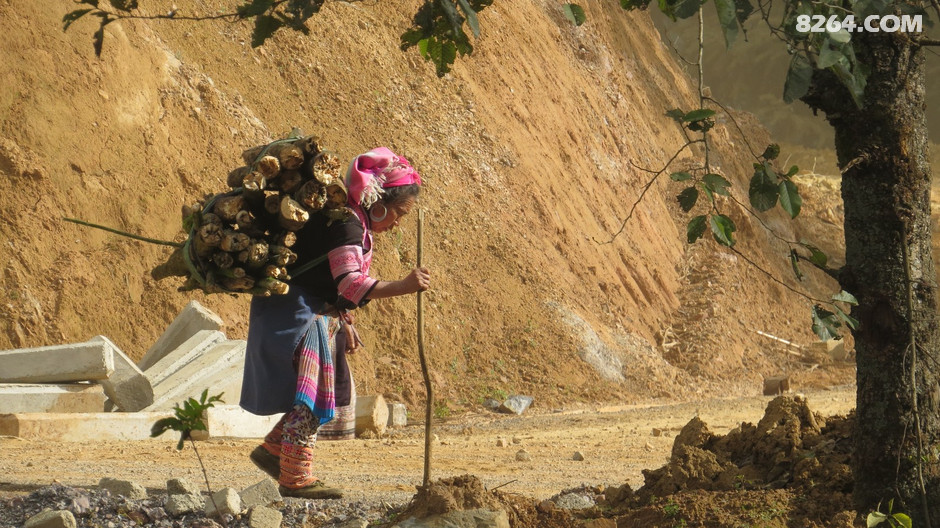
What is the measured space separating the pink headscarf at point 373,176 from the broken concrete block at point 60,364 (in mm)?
4747

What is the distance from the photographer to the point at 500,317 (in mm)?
13812

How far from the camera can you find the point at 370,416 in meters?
9.44

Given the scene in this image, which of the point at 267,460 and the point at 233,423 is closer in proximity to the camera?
the point at 267,460

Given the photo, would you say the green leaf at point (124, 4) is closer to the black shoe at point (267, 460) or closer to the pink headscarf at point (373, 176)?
the pink headscarf at point (373, 176)

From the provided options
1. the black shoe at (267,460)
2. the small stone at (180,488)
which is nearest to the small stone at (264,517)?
the small stone at (180,488)

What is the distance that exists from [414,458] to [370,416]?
1.52 meters

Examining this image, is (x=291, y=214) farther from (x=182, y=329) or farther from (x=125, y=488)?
(x=182, y=329)

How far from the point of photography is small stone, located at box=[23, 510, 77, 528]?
416 cm

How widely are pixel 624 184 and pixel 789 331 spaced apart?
4.13 metres

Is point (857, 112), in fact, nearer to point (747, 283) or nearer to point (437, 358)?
point (437, 358)

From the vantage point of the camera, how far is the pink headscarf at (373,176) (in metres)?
4.79

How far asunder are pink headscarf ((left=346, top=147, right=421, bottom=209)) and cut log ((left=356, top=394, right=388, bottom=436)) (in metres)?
4.87

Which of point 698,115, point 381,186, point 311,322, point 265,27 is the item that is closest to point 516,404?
point 311,322

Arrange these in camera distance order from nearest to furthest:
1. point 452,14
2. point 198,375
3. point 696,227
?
point 452,14
point 696,227
point 198,375
